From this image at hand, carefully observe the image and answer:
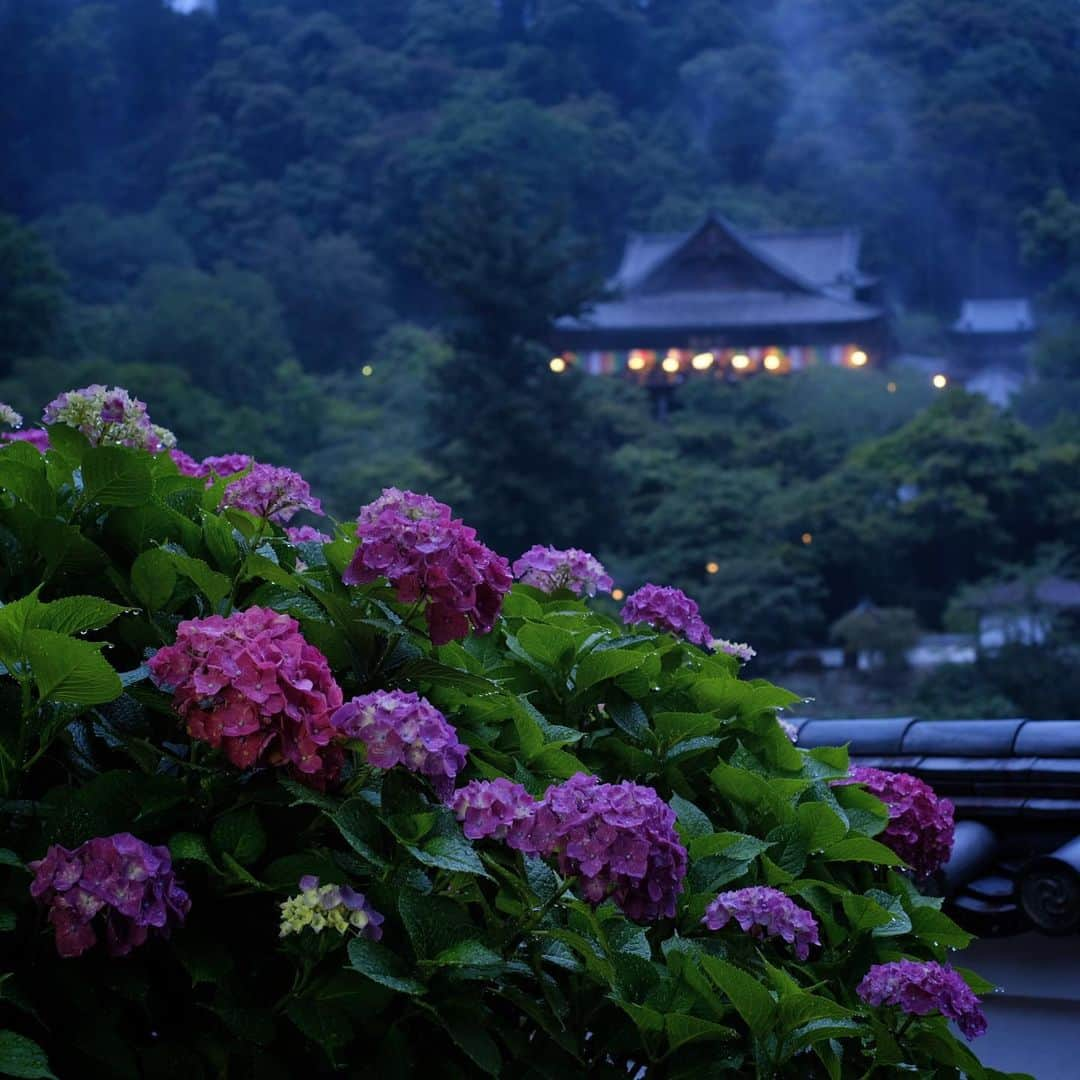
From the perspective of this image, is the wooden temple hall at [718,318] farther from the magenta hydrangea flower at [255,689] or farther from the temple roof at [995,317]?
the magenta hydrangea flower at [255,689]

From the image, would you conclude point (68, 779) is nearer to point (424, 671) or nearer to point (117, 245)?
point (424, 671)

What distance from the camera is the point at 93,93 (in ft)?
104

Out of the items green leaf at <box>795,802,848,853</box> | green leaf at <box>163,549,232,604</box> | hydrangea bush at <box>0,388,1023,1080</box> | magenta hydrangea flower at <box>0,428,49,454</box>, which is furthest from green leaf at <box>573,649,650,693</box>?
magenta hydrangea flower at <box>0,428,49,454</box>

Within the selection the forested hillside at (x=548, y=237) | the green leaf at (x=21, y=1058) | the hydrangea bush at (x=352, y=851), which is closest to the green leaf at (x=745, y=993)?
the hydrangea bush at (x=352, y=851)

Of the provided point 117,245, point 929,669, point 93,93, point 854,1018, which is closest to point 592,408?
point 929,669

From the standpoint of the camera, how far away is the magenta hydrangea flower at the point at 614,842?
2.58 feet

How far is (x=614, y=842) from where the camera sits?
0.79 meters

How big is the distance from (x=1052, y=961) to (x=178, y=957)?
57.0 inches

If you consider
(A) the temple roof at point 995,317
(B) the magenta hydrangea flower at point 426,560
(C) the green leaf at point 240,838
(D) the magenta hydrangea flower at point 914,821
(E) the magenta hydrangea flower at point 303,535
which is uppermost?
(B) the magenta hydrangea flower at point 426,560

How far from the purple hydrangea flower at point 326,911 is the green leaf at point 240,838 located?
0.03 m

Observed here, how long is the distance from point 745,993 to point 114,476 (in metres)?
0.50

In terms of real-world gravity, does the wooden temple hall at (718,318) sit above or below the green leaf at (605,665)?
below

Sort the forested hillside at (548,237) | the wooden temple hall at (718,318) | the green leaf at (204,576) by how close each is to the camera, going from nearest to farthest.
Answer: the green leaf at (204,576) < the forested hillside at (548,237) < the wooden temple hall at (718,318)

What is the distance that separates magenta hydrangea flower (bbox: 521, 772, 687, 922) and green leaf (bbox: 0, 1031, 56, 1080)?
0.88ft
